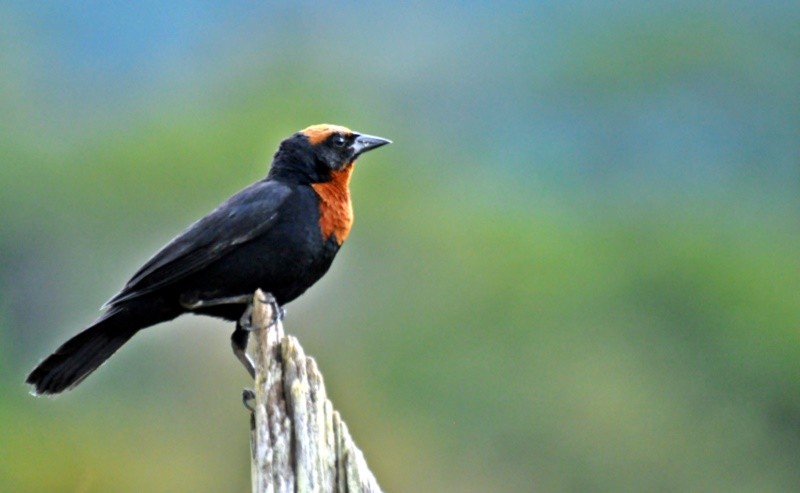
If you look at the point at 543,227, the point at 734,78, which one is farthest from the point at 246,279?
the point at 734,78

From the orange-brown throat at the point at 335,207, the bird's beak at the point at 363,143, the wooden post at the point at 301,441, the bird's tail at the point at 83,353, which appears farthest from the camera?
the bird's beak at the point at 363,143

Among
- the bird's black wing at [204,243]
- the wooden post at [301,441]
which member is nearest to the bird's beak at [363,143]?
the bird's black wing at [204,243]

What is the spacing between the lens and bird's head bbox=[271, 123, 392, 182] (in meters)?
7.07

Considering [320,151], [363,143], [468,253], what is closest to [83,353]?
[320,151]

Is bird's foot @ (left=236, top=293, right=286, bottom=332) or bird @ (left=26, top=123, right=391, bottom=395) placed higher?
bird @ (left=26, top=123, right=391, bottom=395)

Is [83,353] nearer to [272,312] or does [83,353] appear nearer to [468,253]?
[272,312]

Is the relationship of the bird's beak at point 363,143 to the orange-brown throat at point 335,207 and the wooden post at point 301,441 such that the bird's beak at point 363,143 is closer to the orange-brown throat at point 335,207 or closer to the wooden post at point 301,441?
the orange-brown throat at point 335,207

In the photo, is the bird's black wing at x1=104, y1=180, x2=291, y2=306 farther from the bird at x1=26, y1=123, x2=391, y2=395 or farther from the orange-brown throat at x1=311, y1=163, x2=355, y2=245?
the orange-brown throat at x1=311, y1=163, x2=355, y2=245

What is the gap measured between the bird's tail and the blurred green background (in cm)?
81

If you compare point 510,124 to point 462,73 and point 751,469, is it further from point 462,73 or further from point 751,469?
point 751,469

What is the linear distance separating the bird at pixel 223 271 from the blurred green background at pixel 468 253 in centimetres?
82

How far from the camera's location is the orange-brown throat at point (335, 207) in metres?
6.77

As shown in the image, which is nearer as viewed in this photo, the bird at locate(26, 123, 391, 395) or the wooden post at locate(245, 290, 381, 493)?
the wooden post at locate(245, 290, 381, 493)

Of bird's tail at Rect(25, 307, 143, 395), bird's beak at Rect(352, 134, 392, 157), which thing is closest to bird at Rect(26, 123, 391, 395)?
bird's tail at Rect(25, 307, 143, 395)
